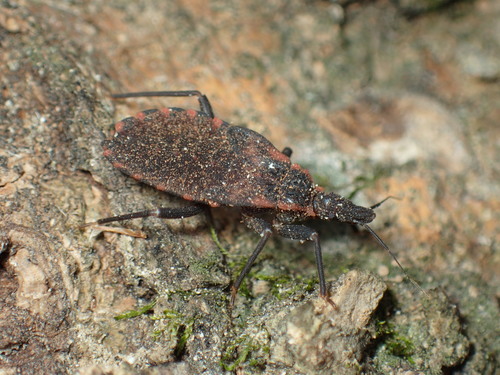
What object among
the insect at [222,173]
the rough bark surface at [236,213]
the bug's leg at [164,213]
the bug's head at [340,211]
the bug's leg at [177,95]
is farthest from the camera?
the bug's leg at [177,95]

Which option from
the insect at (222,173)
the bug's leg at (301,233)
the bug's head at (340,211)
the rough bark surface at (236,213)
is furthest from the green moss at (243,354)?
the bug's head at (340,211)

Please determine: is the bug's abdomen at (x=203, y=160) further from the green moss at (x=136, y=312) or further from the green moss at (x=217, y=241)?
the green moss at (x=136, y=312)

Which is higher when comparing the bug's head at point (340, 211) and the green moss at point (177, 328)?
the bug's head at point (340, 211)

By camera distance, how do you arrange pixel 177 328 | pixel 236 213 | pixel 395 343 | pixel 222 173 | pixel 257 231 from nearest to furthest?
1. pixel 177 328
2. pixel 395 343
3. pixel 222 173
4. pixel 257 231
5. pixel 236 213

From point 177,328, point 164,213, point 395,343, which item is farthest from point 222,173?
point 395,343

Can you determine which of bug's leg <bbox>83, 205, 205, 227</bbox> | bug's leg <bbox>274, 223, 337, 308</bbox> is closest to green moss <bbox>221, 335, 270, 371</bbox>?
bug's leg <bbox>274, 223, 337, 308</bbox>

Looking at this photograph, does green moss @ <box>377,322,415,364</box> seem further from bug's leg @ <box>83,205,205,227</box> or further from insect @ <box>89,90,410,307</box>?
bug's leg @ <box>83,205,205,227</box>

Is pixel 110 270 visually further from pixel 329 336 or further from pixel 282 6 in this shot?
pixel 282 6

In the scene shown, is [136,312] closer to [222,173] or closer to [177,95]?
[222,173]
